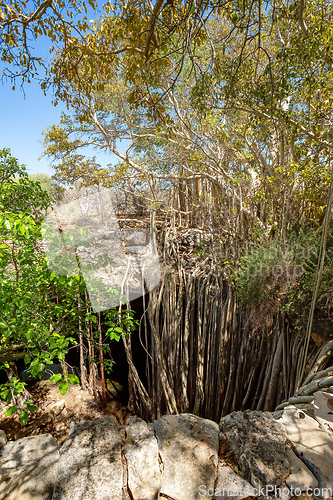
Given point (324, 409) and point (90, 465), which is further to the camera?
point (324, 409)

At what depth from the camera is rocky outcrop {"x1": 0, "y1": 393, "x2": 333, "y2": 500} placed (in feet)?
3.50

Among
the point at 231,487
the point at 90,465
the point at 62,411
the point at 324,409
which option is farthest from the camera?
the point at 62,411

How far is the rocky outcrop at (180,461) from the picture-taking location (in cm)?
107

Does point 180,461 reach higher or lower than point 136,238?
lower

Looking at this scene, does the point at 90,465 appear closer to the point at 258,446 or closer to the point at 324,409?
the point at 258,446

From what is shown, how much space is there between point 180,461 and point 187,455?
42mm

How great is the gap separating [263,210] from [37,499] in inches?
151

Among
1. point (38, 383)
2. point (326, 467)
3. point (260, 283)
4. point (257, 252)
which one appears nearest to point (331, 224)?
point (257, 252)

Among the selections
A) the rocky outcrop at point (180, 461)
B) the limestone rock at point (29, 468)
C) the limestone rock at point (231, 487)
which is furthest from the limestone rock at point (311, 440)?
the limestone rock at point (29, 468)

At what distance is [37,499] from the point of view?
108cm

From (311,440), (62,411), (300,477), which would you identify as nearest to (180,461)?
(300,477)

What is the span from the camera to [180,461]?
1.19m

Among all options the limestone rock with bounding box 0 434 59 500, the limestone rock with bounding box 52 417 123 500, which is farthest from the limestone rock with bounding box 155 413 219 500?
the limestone rock with bounding box 0 434 59 500

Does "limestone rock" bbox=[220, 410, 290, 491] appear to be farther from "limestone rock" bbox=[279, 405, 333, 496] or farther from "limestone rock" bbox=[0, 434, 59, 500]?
"limestone rock" bbox=[0, 434, 59, 500]
